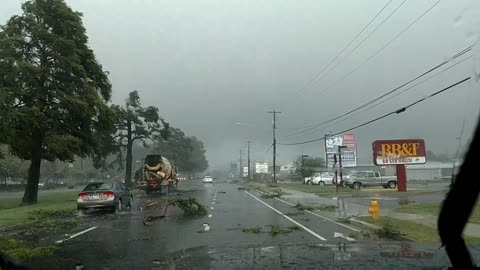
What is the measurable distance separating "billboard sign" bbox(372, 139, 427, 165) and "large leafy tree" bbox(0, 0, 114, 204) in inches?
934

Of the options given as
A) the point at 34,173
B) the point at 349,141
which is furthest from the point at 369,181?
the point at 34,173

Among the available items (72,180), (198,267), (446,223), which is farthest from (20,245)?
(72,180)

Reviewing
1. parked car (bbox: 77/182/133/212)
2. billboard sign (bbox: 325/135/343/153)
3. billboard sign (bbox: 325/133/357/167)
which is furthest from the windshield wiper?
billboard sign (bbox: 325/135/343/153)

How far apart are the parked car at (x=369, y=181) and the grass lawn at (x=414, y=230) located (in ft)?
120

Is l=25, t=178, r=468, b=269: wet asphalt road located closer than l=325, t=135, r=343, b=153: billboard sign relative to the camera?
Yes

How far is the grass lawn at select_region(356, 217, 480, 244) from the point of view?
13.2 meters

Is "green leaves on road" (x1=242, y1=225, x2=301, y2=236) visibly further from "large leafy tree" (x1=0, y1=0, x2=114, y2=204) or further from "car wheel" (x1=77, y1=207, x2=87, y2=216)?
"large leafy tree" (x1=0, y1=0, x2=114, y2=204)

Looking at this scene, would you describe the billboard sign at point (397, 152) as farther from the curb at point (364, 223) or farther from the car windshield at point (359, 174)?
the curb at point (364, 223)

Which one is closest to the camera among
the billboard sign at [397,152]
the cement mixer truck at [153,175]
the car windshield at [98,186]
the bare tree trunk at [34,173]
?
the car windshield at [98,186]

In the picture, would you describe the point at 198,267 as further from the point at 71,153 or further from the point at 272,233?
the point at 71,153

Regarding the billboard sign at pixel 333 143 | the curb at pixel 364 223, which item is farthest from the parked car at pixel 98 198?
the billboard sign at pixel 333 143

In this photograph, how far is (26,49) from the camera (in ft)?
108

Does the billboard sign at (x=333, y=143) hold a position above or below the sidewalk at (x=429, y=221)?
above

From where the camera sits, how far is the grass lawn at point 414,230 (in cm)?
1318
